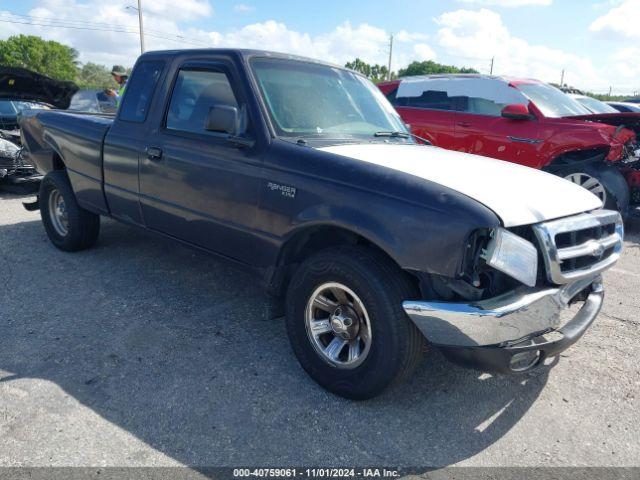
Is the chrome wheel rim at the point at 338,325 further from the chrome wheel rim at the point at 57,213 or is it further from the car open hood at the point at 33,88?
the car open hood at the point at 33,88

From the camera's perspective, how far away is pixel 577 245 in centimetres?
266

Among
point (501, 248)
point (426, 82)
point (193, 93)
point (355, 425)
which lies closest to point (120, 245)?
point (193, 93)

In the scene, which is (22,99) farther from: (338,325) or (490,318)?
(490,318)

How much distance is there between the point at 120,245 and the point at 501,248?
4411 mm

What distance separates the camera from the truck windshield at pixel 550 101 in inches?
279

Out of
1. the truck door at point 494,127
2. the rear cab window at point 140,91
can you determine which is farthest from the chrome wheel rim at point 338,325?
the truck door at point 494,127

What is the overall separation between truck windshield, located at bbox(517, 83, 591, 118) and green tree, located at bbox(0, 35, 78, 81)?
7267cm

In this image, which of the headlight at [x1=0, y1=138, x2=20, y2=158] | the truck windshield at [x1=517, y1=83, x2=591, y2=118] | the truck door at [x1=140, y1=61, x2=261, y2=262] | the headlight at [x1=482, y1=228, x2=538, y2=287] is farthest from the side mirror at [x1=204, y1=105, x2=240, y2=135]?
the headlight at [x1=0, y1=138, x2=20, y2=158]

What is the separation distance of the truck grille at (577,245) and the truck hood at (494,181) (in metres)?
0.06

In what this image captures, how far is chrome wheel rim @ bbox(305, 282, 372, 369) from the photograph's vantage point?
9.14 ft

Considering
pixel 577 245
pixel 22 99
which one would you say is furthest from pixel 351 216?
pixel 22 99

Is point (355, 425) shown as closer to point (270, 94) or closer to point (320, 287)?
point (320, 287)

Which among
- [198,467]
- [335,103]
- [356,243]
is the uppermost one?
[335,103]

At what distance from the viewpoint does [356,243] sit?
2.91 metres
